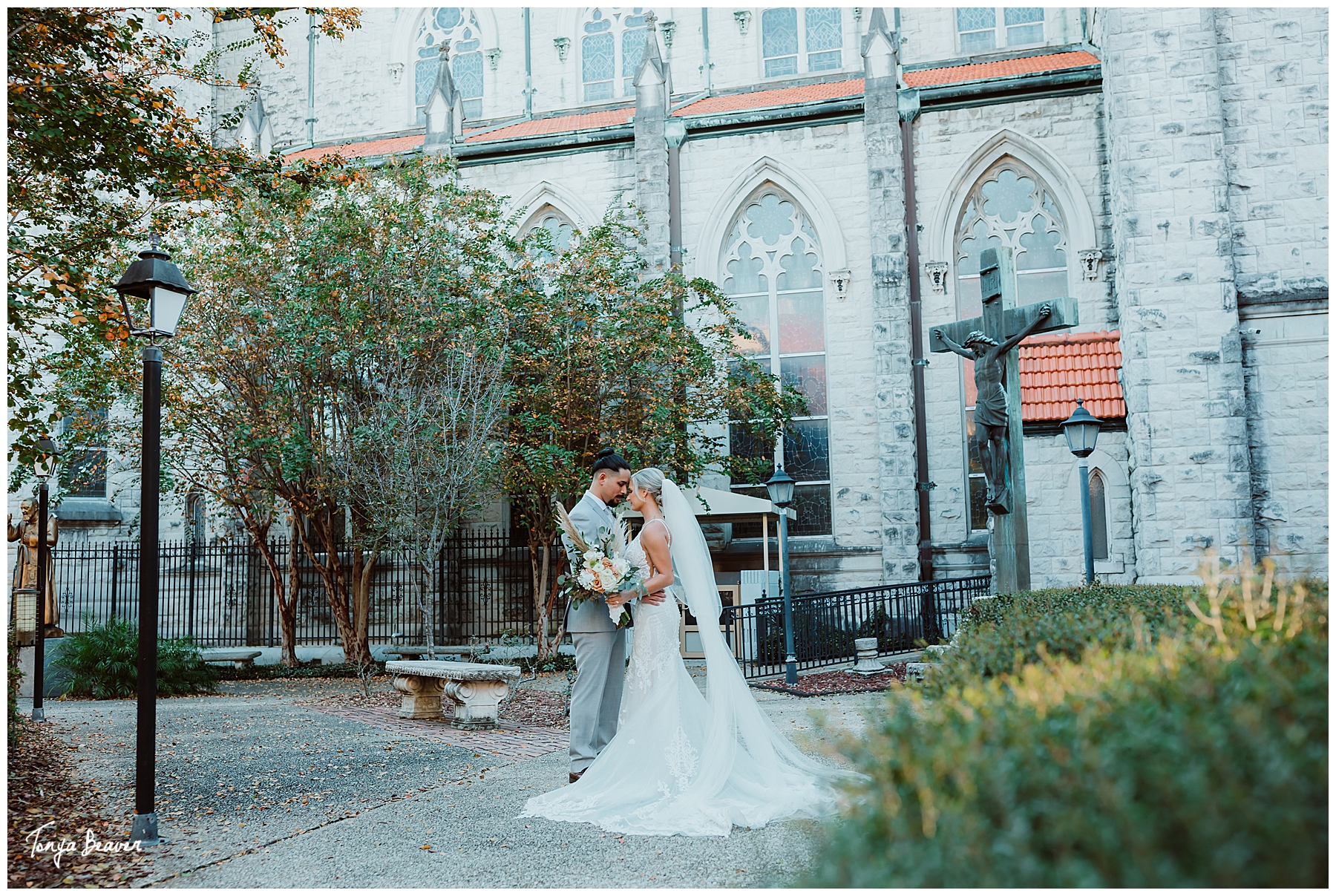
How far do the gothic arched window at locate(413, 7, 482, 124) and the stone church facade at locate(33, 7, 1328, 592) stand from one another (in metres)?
0.07

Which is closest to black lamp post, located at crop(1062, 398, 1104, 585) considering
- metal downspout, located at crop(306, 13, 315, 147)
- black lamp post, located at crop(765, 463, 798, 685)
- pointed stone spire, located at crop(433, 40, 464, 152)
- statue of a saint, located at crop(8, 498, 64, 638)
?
black lamp post, located at crop(765, 463, 798, 685)

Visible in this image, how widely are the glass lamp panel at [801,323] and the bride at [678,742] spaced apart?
1264 cm

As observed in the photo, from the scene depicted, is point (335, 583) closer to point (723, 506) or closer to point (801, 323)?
point (723, 506)

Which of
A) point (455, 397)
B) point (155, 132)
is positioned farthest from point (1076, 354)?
point (155, 132)

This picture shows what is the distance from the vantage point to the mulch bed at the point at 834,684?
1127cm

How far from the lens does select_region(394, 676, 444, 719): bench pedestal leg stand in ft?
Answer: 33.2

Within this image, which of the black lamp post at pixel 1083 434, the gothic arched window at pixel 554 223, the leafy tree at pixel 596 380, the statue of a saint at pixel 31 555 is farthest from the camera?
the gothic arched window at pixel 554 223

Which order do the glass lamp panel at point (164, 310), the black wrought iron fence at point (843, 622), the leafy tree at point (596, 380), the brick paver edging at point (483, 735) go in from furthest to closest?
the leafy tree at point (596, 380) → the black wrought iron fence at point (843, 622) → the brick paver edging at point (483, 735) → the glass lamp panel at point (164, 310)

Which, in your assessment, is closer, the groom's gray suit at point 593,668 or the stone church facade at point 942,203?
the groom's gray suit at point 593,668

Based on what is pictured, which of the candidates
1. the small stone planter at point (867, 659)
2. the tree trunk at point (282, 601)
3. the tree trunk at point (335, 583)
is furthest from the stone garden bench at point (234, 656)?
the small stone planter at point (867, 659)

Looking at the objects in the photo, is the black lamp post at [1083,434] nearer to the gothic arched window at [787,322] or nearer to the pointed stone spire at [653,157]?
the gothic arched window at [787,322]

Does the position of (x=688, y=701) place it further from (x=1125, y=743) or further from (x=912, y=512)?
(x=912, y=512)

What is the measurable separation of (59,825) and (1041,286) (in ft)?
57.1

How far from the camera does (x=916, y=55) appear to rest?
2039 centimetres
